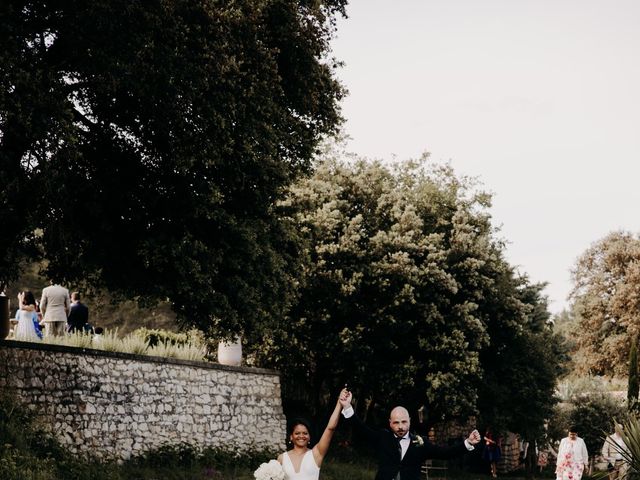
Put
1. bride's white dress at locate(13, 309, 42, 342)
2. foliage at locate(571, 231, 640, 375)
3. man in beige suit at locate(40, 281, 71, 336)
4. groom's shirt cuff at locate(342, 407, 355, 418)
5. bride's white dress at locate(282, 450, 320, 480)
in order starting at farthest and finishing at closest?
foliage at locate(571, 231, 640, 375)
man in beige suit at locate(40, 281, 71, 336)
bride's white dress at locate(13, 309, 42, 342)
bride's white dress at locate(282, 450, 320, 480)
groom's shirt cuff at locate(342, 407, 355, 418)

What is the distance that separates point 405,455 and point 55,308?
15627mm

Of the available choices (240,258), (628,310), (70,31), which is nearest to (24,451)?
(240,258)

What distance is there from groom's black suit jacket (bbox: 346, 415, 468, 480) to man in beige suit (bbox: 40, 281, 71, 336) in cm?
1490

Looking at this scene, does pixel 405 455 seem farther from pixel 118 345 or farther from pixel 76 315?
pixel 76 315

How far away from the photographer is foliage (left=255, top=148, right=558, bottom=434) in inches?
1142

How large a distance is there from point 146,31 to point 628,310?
169 ft

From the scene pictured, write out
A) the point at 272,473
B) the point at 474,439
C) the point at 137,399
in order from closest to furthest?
the point at 474,439, the point at 272,473, the point at 137,399

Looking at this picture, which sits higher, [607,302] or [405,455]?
[607,302]

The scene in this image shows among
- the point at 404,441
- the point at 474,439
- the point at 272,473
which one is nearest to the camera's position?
the point at 474,439

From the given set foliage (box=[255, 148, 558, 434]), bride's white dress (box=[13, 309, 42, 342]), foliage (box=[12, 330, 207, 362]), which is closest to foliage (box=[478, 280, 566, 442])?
foliage (box=[255, 148, 558, 434])

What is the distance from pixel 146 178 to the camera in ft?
57.7

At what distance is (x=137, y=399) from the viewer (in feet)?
67.2

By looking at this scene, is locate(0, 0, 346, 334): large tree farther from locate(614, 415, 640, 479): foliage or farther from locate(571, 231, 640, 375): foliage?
locate(571, 231, 640, 375): foliage

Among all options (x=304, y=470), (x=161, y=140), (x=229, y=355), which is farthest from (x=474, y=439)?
(x=229, y=355)
